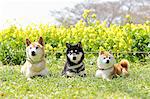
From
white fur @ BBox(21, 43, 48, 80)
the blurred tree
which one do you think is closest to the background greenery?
white fur @ BBox(21, 43, 48, 80)

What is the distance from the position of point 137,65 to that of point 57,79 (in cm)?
247

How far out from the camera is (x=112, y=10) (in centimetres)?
1794

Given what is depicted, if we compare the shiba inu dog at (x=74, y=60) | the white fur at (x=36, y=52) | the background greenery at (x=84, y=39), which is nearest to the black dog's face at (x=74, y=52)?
the shiba inu dog at (x=74, y=60)

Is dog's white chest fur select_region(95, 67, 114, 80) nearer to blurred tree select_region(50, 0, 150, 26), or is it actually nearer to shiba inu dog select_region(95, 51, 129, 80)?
shiba inu dog select_region(95, 51, 129, 80)

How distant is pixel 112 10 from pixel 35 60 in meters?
11.3

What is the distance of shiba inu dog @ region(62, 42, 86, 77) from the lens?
22.1ft

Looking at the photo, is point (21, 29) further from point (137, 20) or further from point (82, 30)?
point (137, 20)

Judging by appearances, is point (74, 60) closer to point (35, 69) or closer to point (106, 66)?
point (106, 66)

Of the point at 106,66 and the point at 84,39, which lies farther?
the point at 84,39

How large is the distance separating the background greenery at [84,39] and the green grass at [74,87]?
2.03m

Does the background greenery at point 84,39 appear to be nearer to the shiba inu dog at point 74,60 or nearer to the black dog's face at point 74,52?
the shiba inu dog at point 74,60

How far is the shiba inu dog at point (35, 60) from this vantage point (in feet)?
22.3

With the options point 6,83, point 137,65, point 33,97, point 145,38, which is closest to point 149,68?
point 137,65

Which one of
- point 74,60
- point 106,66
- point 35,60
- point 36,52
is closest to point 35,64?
point 35,60
